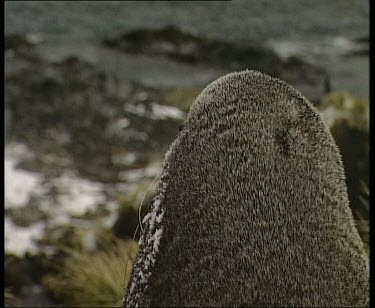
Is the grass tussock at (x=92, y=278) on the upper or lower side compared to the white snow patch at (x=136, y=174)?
lower

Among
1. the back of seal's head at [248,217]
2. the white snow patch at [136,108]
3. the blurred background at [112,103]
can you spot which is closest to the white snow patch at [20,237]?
the blurred background at [112,103]

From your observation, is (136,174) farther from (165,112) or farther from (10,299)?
→ (10,299)

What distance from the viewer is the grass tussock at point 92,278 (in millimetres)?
1353

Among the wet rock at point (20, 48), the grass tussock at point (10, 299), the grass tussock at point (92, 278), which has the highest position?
the wet rock at point (20, 48)

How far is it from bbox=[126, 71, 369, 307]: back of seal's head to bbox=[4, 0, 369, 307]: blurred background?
96 centimetres

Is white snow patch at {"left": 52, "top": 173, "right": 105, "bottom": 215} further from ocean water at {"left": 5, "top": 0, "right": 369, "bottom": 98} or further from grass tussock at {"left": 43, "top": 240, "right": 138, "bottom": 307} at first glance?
ocean water at {"left": 5, "top": 0, "right": 369, "bottom": 98}

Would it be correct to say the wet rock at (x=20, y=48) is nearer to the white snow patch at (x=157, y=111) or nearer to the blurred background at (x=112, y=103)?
the blurred background at (x=112, y=103)

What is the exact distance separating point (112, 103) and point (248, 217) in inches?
50.4

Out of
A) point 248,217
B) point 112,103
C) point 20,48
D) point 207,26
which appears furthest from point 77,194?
point 248,217

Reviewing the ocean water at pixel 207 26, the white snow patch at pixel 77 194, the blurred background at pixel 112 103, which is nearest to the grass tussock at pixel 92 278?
the blurred background at pixel 112 103

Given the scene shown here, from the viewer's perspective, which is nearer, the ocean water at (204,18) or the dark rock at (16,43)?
the ocean water at (204,18)

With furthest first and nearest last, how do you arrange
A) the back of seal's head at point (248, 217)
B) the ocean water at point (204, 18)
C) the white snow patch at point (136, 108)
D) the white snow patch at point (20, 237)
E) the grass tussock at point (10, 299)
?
the white snow patch at point (136, 108)
the white snow patch at point (20, 237)
the grass tussock at point (10, 299)
the ocean water at point (204, 18)
the back of seal's head at point (248, 217)

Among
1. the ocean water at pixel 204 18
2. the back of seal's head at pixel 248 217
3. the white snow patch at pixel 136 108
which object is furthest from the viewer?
the white snow patch at pixel 136 108

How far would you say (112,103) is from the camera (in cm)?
162
